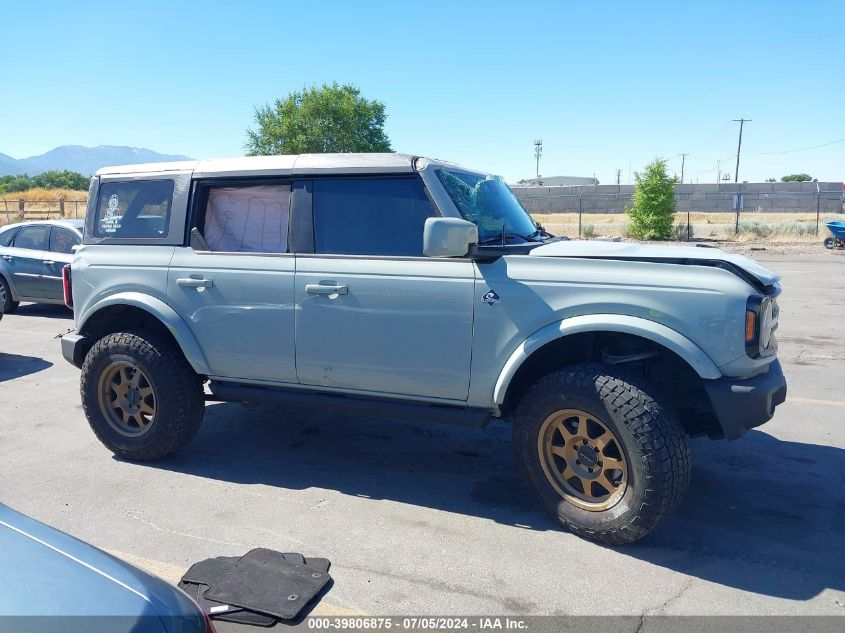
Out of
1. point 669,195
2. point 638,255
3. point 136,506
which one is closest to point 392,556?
point 136,506

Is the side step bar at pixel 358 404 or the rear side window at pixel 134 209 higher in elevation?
the rear side window at pixel 134 209

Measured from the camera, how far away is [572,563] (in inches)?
147

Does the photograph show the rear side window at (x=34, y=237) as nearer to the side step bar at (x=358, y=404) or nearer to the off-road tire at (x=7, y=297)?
the off-road tire at (x=7, y=297)

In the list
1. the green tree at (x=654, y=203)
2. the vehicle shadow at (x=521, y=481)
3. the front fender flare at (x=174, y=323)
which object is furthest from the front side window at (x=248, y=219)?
the green tree at (x=654, y=203)

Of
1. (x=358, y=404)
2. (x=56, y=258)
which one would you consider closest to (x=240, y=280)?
(x=358, y=404)

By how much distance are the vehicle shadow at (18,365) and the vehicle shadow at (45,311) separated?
123 inches

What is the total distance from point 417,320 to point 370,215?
816mm

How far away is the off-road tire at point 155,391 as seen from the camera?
16.5ft

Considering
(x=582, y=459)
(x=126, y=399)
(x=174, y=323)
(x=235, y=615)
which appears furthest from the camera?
(x=126, y=399)

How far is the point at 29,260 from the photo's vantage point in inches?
456

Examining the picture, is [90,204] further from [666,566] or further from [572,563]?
[666,566]

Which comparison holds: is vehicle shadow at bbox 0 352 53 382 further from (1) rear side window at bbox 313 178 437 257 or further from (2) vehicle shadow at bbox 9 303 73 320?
(1) rear side window at bbox 313 178 437 257

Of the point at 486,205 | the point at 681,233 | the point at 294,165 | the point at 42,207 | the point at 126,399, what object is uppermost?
the point at 294,165

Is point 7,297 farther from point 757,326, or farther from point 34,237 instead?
point 757,326
